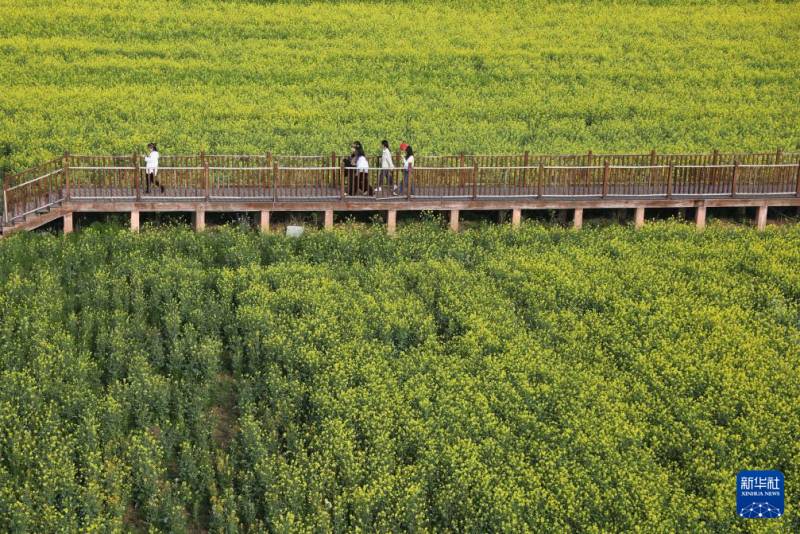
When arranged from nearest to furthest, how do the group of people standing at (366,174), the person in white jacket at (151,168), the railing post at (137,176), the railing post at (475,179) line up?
1. the railing post at (137,176)
2. the person in white jacket at (151,168)
3. the group of people standing at (366,174)
4. the railing post at (475,179)

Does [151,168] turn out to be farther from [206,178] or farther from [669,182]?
[669,182]

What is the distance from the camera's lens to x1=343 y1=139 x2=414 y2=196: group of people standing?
33.1 metres

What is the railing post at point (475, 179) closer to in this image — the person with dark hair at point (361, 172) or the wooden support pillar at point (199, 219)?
the person with dark hair at point (361, 172)

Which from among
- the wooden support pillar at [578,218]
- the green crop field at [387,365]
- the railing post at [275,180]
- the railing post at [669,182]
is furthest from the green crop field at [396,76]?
the railing post at [669,182]

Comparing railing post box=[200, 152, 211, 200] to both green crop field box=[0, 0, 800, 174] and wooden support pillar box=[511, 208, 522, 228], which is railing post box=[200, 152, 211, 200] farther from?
green crop field box=[0, 0, 800, 174]

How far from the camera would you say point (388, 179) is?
33.7m

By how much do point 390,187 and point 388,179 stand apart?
254mm

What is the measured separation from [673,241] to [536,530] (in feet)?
50.5

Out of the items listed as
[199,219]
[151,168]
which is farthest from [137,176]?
[199,219]

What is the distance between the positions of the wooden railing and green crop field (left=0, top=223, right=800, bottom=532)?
1.31m

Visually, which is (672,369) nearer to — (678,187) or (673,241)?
(673,241)

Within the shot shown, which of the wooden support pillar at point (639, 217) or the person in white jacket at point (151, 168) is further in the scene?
the wooden support pillar at point (639, 217)

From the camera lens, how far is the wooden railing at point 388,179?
32.3m

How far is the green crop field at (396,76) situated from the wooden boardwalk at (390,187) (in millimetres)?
7123
